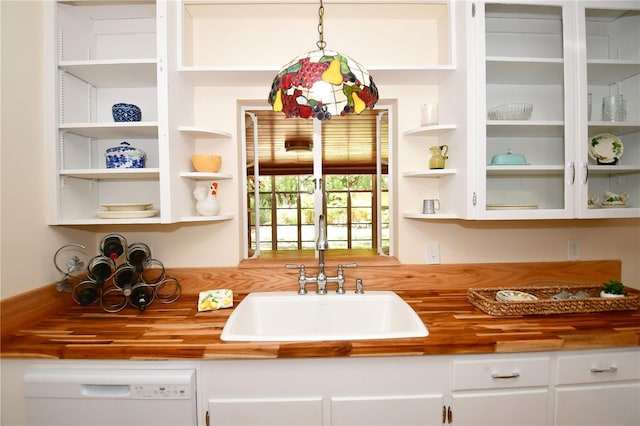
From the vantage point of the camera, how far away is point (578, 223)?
1739 mm

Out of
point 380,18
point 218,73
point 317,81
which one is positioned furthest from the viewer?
point 380,18

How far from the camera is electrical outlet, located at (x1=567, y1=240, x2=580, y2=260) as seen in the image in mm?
1747

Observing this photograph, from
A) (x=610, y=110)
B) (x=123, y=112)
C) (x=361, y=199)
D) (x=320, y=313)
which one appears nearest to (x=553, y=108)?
(x=610, y=110)

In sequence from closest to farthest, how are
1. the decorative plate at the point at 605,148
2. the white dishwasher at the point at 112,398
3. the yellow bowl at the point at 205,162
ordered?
the white dishwasher at the point at 112,398
the decorative plate at the point at 605,148
the yellow bowl at the point at 205,162

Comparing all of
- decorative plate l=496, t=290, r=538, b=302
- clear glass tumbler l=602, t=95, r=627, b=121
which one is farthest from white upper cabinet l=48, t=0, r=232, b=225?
clear glass tumbler l=602, t=95, r=627, b=121

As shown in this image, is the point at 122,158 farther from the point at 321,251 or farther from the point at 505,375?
the point at 505,375

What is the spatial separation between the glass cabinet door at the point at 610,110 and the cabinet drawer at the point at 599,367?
584 millimetres

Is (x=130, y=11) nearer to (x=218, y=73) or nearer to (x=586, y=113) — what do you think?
(x=218, y=73)

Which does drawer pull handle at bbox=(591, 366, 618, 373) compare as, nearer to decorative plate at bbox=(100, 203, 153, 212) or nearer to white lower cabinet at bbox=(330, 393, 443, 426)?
white lower cabinet at bbox=(330, 393, 443, 426)

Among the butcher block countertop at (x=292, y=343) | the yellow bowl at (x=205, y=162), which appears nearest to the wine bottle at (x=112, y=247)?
the butcher block countertop at (x=292, y=343)

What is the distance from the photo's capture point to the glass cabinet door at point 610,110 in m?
1.39

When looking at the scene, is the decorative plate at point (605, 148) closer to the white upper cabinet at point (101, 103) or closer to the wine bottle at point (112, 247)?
the white upper cabinet at point (101, 103)

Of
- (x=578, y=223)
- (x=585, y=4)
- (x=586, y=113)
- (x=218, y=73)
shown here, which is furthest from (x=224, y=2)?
(x=578, y=223)

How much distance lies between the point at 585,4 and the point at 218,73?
5.58ft
